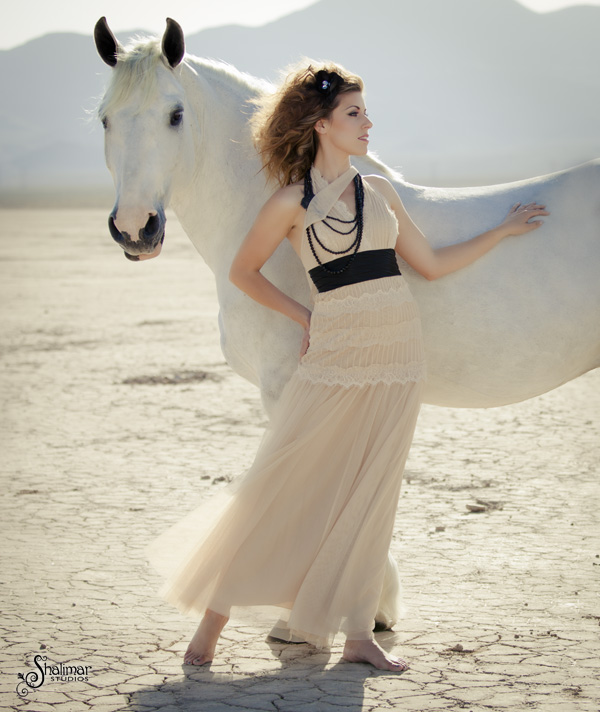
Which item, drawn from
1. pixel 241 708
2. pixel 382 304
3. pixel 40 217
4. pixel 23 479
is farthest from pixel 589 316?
pixel 40 217

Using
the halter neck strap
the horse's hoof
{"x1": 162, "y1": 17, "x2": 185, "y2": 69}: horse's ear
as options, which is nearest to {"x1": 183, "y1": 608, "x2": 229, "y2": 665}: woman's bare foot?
the horse's hoof

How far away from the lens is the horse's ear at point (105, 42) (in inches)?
116

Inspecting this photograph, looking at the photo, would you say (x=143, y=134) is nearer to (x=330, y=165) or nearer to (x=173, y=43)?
(x=173, y=43)

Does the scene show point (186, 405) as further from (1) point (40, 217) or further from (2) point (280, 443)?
(1) point (40, 217)

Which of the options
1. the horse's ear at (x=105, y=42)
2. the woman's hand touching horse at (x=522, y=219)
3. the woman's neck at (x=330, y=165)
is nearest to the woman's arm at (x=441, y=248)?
the woman's hand touching horse at (x=522, y=219)

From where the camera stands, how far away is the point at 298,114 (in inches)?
109

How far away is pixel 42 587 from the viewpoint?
3.66m

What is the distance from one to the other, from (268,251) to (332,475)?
79 centimetres

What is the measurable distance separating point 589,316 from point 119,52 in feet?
6.39

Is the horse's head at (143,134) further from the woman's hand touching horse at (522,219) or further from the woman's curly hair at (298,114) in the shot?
the woman's hand touching horse at (522,219)

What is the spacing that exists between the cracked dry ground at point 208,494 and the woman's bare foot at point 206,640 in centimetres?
4

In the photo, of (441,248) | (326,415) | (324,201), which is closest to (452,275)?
(441,248)

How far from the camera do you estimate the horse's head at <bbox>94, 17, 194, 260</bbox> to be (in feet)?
9.04

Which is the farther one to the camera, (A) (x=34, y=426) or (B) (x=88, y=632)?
(A) (x=34, y=426)
